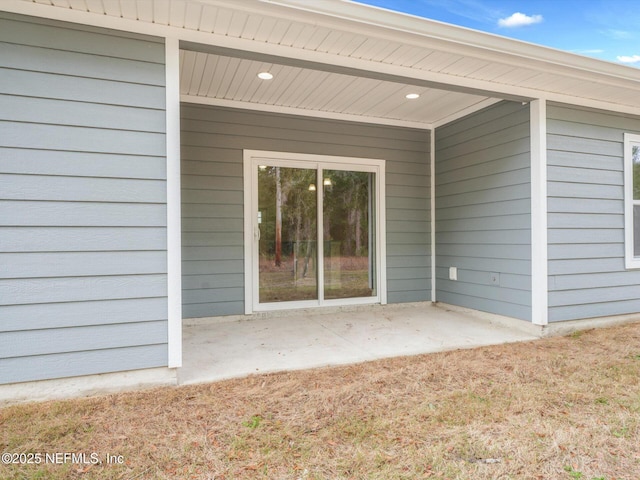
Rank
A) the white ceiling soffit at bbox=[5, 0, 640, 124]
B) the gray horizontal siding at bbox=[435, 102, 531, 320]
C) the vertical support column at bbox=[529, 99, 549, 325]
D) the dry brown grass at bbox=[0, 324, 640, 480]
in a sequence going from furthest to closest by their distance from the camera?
the gray horizontal siding at bbox=[435, 102, 531, 320], the vertical support column at bbox=[529, 99, 549, 325], the white ceiling soffit at bbox=[5, 0, 640, 124], the dry brown grass at bbox=[0, 324, 640, 480]

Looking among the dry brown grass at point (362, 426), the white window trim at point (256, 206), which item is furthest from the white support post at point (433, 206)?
the dry brown grass at point (362, 426)

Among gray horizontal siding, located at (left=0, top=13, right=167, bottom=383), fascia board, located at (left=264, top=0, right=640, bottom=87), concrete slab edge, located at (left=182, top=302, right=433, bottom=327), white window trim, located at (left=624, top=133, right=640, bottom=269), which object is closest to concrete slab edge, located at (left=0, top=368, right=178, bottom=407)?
gray horizontal siding, located at (left=0, top=13, right=167, bottom=383)

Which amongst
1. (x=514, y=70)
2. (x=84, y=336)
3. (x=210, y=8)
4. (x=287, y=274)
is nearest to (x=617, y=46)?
(x=514, y=70)

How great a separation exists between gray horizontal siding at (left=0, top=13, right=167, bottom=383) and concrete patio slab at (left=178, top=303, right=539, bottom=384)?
696 mm

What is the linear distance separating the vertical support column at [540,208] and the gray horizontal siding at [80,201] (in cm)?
341

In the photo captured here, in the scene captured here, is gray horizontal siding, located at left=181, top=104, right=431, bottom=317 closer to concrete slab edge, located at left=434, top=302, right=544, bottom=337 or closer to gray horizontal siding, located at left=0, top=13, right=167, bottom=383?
gray horizontal siding, located at left=0, top=13, right=167, bottom=383

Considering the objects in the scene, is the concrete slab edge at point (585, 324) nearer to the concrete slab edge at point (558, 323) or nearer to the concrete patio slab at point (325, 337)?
the concrete slab edge at point (558, 323)

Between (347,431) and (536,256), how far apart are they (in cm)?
283

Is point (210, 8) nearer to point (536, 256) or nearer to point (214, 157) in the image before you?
point (214, 157)

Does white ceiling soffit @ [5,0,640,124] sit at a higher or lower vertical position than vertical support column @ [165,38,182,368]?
higher

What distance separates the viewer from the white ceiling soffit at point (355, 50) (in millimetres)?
2508

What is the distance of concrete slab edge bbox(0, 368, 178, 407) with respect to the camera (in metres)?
2.39

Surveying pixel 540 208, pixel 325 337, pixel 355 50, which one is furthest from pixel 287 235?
pixel 540 208

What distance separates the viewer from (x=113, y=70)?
2596mm
